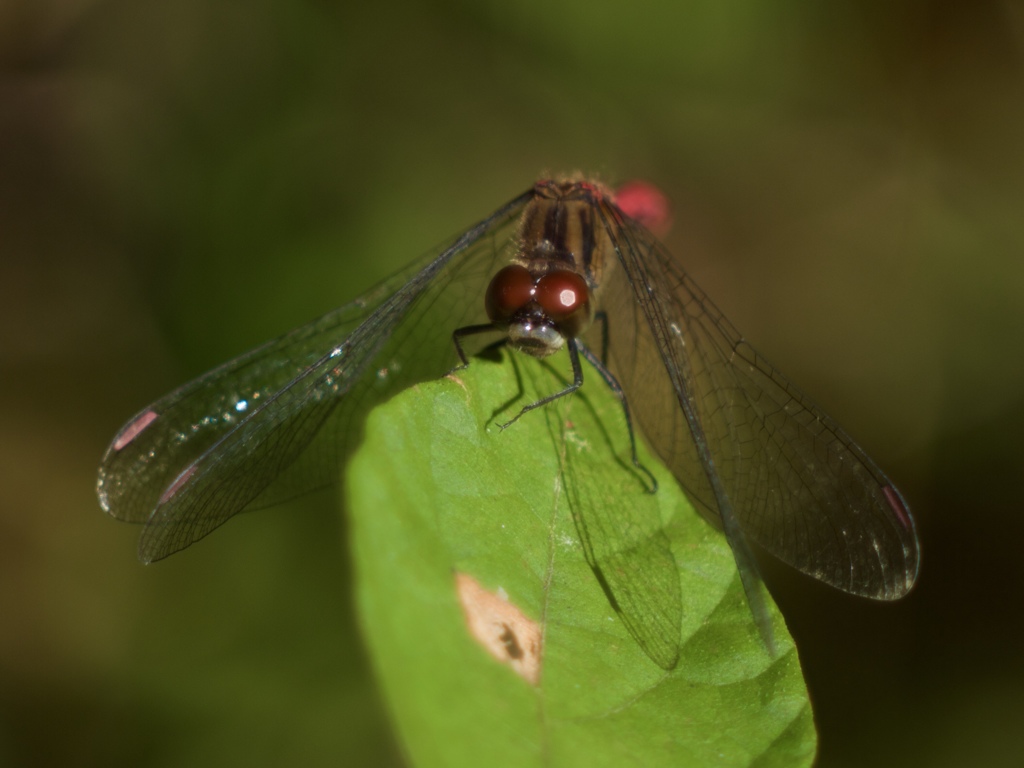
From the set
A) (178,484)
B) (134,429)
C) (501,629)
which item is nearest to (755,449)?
(501,629)

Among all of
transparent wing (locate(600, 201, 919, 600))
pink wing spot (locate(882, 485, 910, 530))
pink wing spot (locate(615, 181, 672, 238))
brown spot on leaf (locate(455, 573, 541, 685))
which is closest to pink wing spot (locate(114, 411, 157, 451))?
transparent wing (locate(600, 201, 919, 600))

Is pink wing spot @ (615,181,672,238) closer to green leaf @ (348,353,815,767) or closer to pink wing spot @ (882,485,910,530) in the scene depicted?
pink wing spot @ (882,485,910,530)

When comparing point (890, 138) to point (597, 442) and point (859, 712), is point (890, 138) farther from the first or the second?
point (597, 442)

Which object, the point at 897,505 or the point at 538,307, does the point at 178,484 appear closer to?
the point at 538,307

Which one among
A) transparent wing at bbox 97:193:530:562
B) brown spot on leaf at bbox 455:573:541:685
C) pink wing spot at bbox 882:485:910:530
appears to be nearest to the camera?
brown spot on leaf at bbox 455:573:541:685

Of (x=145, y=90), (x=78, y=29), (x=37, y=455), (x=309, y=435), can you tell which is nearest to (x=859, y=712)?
(x=309, y=435)

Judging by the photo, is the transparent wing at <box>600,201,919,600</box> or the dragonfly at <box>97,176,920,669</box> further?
the dragonfly at <box>97,176,920,669</box>

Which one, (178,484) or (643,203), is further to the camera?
(643,203)
